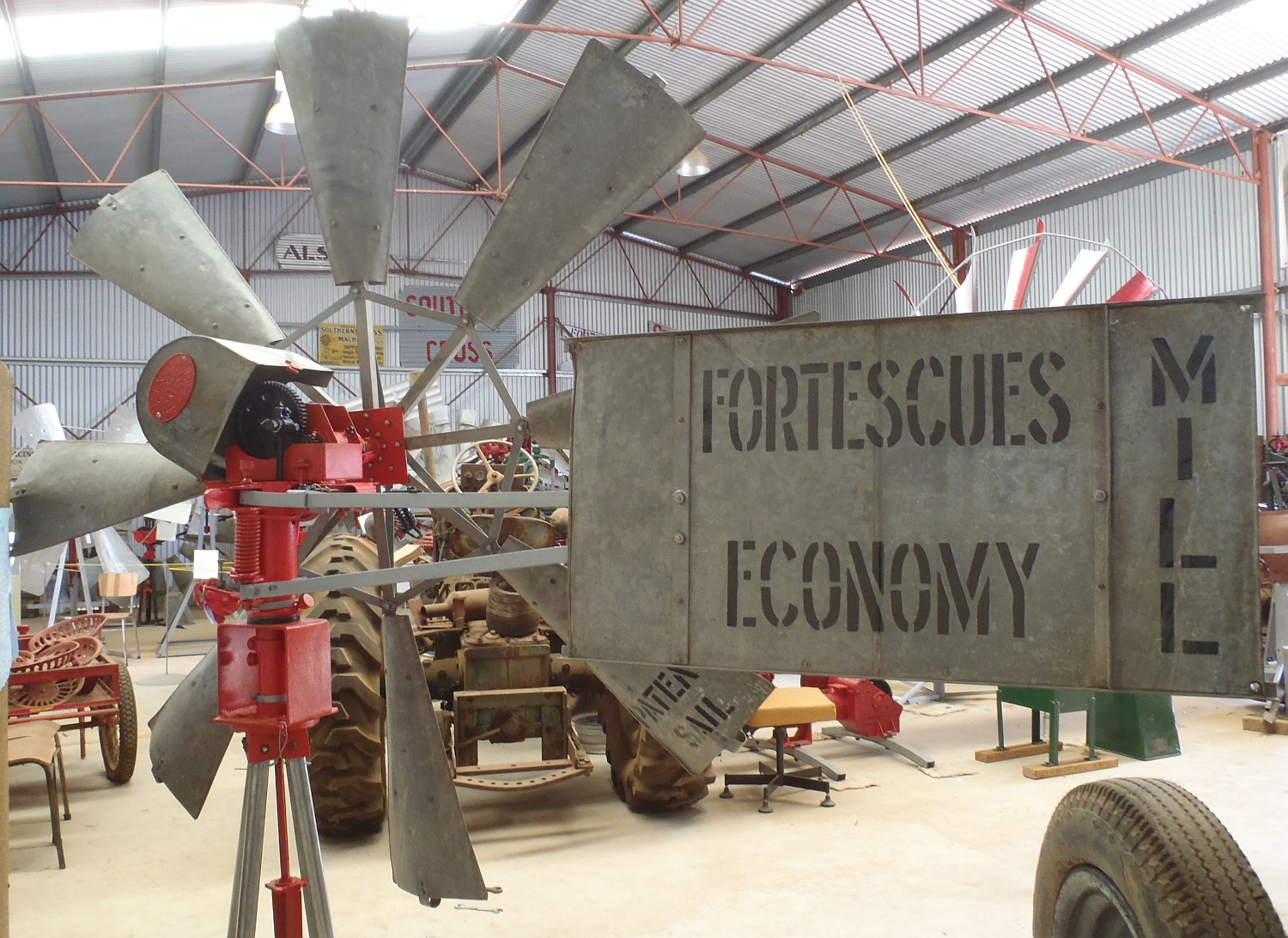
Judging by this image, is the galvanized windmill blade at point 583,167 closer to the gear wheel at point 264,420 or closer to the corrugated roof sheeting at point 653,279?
the gear wheel at point 264,420

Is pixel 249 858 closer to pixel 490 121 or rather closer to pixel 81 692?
pixel 81 692

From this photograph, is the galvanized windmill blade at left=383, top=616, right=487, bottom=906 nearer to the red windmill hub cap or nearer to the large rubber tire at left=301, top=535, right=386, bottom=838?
the red windmill hub cap

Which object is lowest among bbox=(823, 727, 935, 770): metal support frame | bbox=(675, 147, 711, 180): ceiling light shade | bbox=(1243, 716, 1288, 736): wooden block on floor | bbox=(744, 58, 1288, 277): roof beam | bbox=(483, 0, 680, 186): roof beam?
bbox=(1243, 716, 1288, 736): wooden block on floor

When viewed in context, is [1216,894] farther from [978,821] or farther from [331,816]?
[331,816]

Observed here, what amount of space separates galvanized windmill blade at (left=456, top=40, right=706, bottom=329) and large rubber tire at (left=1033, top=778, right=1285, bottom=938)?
8.18 feet

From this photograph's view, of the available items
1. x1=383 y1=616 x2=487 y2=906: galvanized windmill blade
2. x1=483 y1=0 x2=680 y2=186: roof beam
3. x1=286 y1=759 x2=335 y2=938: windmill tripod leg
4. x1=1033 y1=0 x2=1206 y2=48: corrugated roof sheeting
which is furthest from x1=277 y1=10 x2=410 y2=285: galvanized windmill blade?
x1=1033 y1=0 x2=1206 y2=48: corrugated roof sheeting

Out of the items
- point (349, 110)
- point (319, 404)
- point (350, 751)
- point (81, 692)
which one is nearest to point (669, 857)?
point (350, 751)

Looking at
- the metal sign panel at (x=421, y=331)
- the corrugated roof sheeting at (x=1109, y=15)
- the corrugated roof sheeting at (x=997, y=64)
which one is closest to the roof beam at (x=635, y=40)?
the corrugated roof sheeting at (x=997, y=64)

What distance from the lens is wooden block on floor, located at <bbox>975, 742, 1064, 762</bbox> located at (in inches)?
279

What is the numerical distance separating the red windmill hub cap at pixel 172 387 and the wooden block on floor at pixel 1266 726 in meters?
8.73

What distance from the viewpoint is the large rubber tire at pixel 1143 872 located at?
8.95 ft

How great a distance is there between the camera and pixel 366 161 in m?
2.97

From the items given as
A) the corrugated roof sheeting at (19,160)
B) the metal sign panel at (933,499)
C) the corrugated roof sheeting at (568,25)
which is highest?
the corrugated roof sheeting at (568,25)

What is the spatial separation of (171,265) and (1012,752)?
656cm
